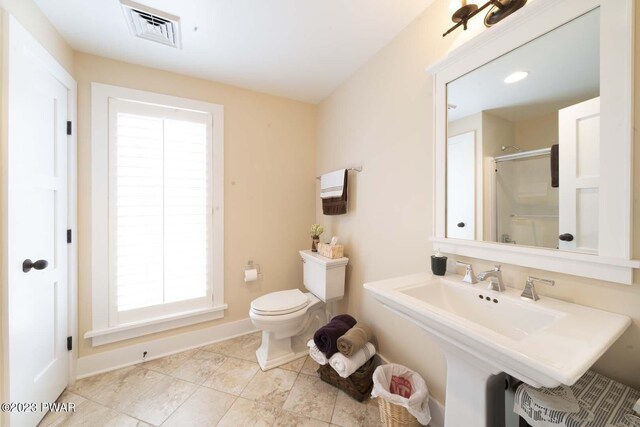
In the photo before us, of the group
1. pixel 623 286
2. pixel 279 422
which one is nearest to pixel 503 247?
pixel 623 286

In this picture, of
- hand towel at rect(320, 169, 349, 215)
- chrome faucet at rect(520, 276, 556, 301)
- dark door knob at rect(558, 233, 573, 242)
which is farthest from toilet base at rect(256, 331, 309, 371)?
dark door knob at rect(558, 233, 573, 242)

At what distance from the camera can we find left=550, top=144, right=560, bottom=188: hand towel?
914mm

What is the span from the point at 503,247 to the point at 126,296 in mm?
2527

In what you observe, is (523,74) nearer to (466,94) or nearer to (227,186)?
(466,94)

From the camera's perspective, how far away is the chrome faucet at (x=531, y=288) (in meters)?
0.90

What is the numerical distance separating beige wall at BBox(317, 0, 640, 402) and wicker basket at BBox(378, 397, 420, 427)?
0.75ft

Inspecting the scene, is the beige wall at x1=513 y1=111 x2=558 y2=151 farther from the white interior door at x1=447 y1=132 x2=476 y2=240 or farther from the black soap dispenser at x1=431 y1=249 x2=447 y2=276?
the black soap dispenser at x1=431 y1=249 x2=447 y2=276

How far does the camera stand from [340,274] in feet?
6.53

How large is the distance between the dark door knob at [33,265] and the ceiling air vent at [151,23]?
149 cm

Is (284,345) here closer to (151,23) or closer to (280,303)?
(280,303)

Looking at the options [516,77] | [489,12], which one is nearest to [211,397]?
[516,77]

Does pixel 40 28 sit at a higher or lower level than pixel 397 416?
higher

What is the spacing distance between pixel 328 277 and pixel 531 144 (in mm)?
1495

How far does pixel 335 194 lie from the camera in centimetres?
209
